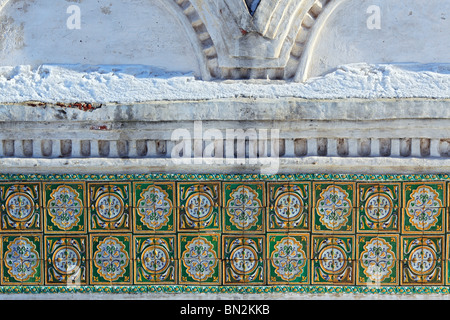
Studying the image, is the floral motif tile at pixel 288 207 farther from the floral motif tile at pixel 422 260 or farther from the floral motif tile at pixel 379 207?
the floral motif tile at pixel 422 260

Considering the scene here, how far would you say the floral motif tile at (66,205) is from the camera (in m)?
2.55

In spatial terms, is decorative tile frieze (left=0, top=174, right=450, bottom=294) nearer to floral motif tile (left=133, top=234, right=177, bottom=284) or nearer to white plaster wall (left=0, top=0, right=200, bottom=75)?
floral motif tile (left=133, top=234, right=177, bottom=284)

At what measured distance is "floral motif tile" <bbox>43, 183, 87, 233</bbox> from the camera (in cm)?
255

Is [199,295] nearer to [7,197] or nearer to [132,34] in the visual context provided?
[7,197]

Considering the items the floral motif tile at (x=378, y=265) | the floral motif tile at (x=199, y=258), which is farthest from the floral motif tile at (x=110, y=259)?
the floral motif tile at (x=378, y=265)

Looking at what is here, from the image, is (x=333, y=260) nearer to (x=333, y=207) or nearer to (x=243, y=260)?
(x=333, y=207)

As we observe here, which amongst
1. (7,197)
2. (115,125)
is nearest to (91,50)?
(115,125)

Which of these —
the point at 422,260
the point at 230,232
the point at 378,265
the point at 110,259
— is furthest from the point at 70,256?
the point at 422,260

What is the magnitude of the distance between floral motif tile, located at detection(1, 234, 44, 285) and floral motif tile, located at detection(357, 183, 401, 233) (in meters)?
1.33

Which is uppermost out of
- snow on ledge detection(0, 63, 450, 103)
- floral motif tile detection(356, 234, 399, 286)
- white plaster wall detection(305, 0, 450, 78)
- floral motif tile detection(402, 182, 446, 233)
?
white plaster wall detection(305, 0, 450, 78)

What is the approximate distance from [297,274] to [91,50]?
127 cm

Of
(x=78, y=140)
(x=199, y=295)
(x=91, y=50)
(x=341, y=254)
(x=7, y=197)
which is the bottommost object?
(x=199, y=295)

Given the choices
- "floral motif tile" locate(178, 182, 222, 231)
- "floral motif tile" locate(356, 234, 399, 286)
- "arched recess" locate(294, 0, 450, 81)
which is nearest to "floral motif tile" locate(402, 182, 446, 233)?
"floral motif tile" locate(356, 234, 399, 286)

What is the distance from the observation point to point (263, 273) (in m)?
2.55
